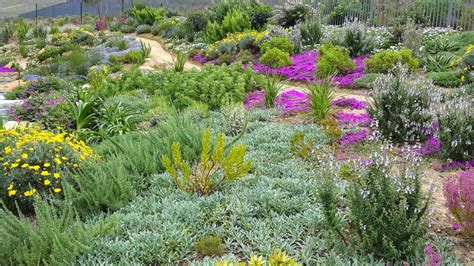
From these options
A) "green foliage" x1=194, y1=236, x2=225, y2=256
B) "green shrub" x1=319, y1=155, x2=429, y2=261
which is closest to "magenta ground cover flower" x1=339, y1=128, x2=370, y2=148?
"green shrub" x1=319, y1=155, x2=429, y2=261

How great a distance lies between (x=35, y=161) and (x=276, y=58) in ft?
28.8

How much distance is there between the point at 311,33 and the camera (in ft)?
53.0

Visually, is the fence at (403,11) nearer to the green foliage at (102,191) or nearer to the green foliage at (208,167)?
the green foliage at (208,167)

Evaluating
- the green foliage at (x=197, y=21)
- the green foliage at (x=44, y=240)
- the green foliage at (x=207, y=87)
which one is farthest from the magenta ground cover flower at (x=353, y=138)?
the green foliage at (x=197, y=21)

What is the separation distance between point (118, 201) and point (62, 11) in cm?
4969

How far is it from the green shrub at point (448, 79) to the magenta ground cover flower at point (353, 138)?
4.41 meters

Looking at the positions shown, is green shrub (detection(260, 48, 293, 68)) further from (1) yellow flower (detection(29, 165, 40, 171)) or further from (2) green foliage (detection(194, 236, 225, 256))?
A: (2) green foliage (detection(194, 236, 225, 256))

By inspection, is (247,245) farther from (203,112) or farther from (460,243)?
(203,112)

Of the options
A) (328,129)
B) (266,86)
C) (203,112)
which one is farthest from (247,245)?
(266,86)

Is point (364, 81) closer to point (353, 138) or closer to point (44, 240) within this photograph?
point (353, 138)

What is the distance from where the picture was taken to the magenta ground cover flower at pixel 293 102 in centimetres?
851

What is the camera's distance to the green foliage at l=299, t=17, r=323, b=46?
1603cm

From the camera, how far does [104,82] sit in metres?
12.0

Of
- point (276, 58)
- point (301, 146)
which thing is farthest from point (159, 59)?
point (301, 146)
